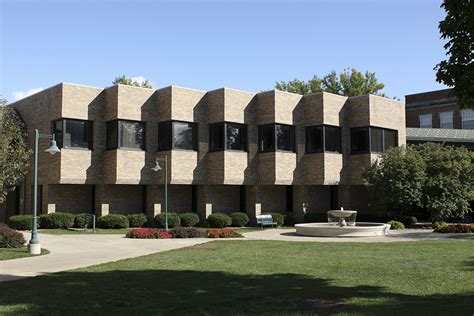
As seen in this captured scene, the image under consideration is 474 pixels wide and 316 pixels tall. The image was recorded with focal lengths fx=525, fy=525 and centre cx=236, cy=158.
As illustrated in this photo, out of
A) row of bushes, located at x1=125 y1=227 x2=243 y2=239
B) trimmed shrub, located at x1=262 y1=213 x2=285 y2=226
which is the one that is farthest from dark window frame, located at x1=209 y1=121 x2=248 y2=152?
row of bushes, located at x1=125 y1=227 x2=243 y2=239

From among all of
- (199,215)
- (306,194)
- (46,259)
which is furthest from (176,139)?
(46,259)

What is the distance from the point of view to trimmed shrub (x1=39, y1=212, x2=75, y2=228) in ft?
96.0

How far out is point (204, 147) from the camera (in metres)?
34.4

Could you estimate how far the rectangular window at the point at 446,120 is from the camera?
5672 cm

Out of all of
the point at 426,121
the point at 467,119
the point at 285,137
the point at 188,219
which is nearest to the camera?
the point at 188,219

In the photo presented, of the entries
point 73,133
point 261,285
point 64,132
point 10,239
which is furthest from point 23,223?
point 261,285

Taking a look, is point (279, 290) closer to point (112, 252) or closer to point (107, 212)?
point (112, 252)

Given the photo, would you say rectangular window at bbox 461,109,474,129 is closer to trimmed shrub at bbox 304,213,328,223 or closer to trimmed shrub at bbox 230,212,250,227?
trimmed shrub at bbox 304,213,328,223

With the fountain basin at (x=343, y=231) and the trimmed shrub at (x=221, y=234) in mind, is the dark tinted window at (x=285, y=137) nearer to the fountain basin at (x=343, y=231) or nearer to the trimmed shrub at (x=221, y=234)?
the fountain basin at (x=343, y=231)

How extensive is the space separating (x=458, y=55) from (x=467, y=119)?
50.5m

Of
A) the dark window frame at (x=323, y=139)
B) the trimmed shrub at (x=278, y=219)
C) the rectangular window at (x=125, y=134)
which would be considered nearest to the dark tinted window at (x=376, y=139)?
the dark window frame at (x=323, y=139)

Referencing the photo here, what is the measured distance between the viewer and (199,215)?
1371 inches

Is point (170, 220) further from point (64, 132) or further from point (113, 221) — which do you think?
point (64, 132)

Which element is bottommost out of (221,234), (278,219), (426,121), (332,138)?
(221,234)
